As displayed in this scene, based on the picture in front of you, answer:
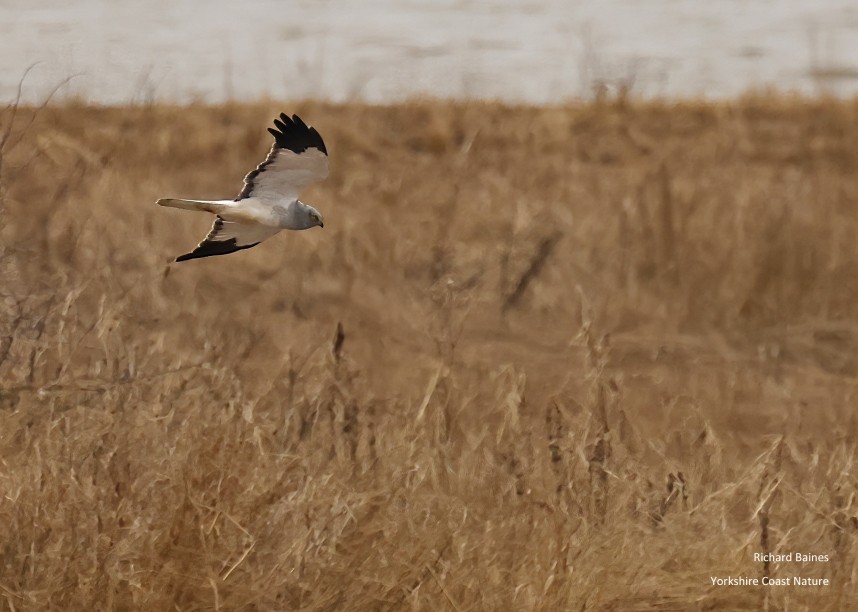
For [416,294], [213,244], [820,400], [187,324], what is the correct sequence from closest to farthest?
[213,244], [187,324], [820,400], [416,294]

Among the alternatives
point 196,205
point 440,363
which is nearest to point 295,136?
point 196,205

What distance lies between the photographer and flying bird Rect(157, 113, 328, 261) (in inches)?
108

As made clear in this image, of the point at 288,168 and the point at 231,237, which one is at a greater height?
the point at 288,168

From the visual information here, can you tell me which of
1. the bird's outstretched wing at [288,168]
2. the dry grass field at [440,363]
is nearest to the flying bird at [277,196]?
the bird's outstretched wing at [288,168]

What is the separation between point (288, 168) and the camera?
290cm

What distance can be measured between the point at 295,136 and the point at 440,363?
225 centimetres

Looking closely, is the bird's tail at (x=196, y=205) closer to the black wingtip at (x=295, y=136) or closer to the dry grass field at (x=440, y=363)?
the black wingtip at (x=295, y=136)

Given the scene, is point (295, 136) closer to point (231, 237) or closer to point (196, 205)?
point (231, 237)

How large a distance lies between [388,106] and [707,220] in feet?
8.17

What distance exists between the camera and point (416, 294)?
8648 millimetres

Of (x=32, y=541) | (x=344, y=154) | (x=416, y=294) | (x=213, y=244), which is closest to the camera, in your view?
(x=213, y=244)

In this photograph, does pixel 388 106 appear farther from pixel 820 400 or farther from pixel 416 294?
pixel 820 400

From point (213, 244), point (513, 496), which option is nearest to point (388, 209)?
point (513, 496)

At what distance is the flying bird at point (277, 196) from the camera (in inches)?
108
